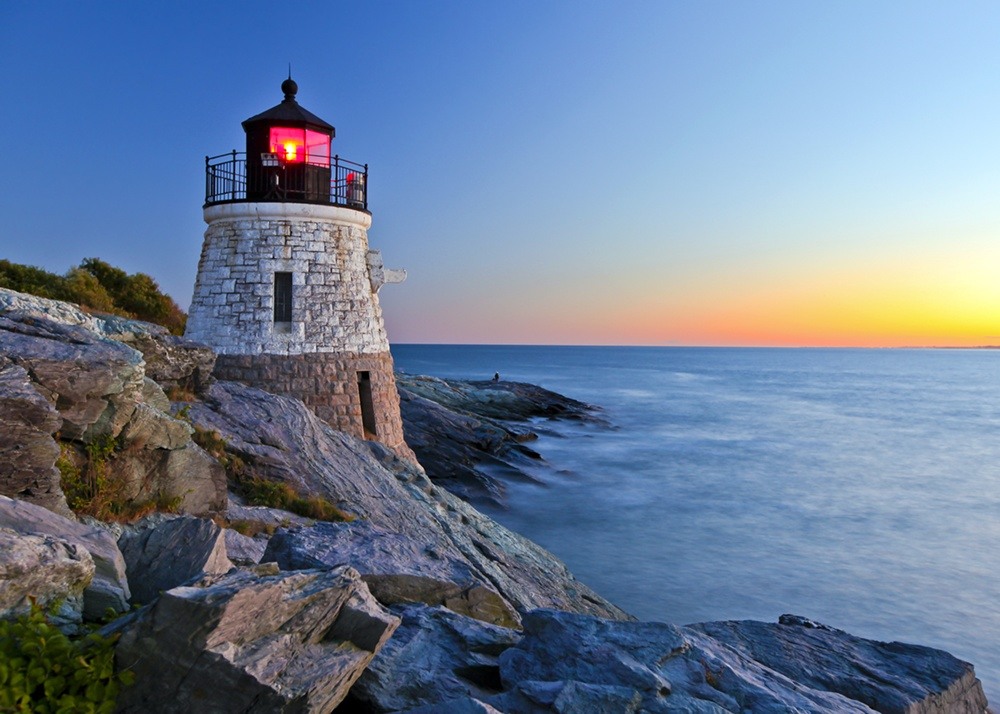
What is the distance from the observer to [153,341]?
9750 millimetres

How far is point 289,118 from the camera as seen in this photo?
1388 cm

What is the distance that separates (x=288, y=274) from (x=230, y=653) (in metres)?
11.2

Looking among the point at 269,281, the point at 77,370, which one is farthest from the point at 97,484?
the point at 269,281

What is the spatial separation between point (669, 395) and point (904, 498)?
4078cm

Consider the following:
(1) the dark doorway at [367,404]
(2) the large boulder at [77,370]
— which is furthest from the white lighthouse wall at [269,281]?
(2) the large boulder at [77,370]

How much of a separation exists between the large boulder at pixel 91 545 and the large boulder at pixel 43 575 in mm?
99

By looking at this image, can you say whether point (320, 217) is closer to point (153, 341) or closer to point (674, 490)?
point (153, 341)

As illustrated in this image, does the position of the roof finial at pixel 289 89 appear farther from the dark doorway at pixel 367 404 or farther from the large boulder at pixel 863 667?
the large boulder at pixel 863 667

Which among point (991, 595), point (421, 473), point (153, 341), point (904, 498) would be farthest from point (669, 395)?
→ point (153, 341)

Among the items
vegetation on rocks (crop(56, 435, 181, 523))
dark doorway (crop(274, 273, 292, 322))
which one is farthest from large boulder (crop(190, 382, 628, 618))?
vegetation on rocks (crop(56, 435, 181, 523))

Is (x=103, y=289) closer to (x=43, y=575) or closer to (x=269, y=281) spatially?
(x=269, y=281)

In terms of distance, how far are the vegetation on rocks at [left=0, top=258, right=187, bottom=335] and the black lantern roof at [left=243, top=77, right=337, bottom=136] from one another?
6.84m

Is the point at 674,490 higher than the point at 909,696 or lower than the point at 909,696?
lower

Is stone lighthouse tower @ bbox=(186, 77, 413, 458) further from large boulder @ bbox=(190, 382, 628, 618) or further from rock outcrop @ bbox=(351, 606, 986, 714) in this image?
rock outcrop @ bbox=(351, 606, 986, 714)
